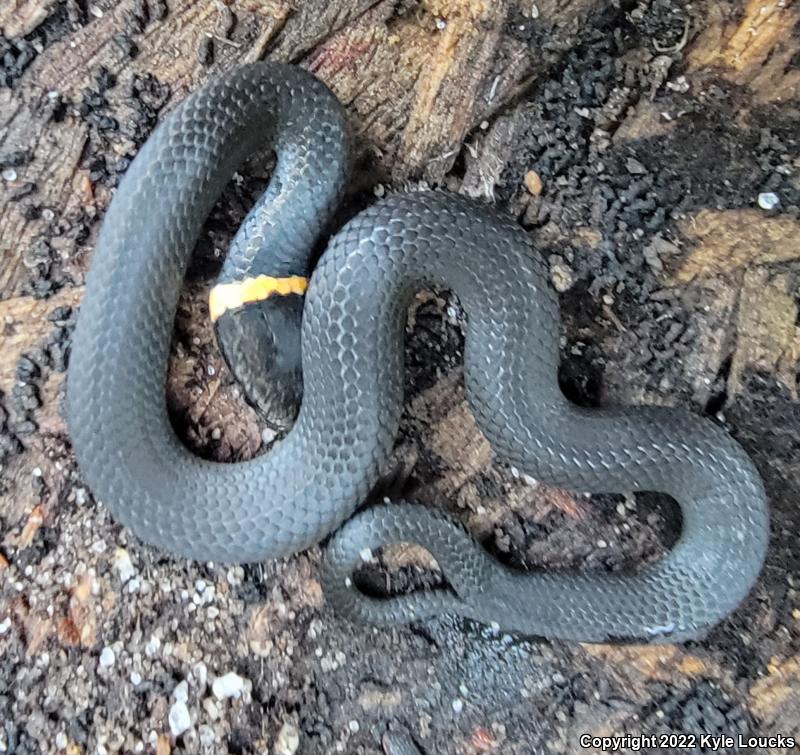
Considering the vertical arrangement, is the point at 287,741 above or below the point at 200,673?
below

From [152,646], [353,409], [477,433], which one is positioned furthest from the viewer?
[477,433]

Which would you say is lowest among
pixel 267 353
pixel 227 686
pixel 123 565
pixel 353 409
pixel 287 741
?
pixel 287 741

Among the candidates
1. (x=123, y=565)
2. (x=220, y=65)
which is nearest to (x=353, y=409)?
(x=123, y=565)

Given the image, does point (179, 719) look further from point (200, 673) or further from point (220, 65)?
point (220, 65)

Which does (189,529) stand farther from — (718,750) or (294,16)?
(718,750)

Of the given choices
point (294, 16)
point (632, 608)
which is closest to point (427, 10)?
point (294, 16)

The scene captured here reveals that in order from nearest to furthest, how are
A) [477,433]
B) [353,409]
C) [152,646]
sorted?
[353,409], [152,646], [477,433]

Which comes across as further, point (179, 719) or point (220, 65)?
point (220, 65)
